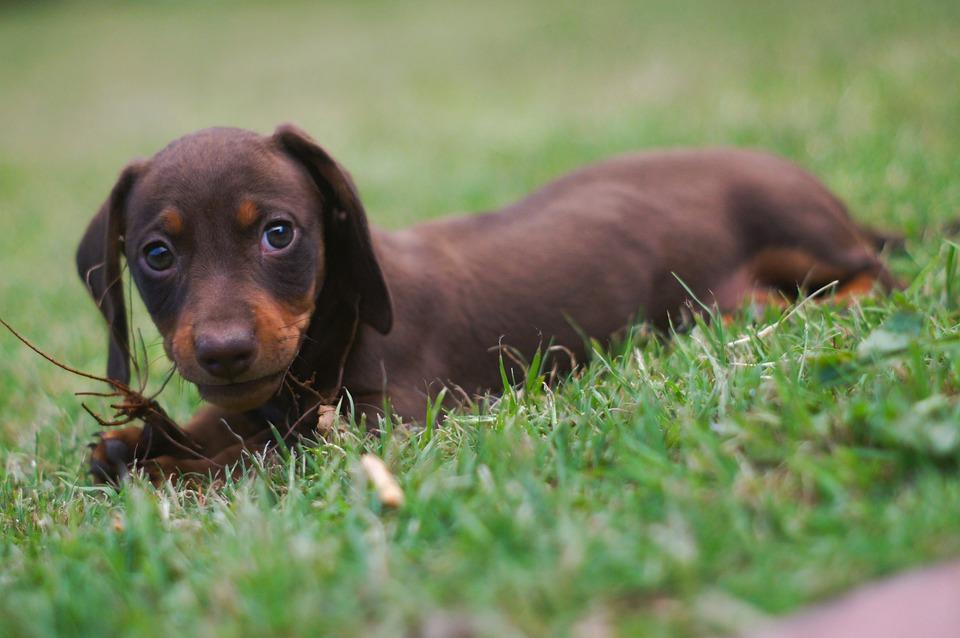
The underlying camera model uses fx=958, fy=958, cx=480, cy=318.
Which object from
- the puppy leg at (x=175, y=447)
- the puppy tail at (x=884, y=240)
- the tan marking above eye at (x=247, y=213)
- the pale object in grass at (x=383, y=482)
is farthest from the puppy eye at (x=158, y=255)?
the puppy tail at (x=884, y=240)

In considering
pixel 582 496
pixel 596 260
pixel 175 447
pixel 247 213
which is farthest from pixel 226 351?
pixel 596 260

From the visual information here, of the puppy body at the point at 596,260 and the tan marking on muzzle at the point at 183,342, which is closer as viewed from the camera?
the tan marking on muzzle at the point at 183,342

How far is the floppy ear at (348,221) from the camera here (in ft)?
10.9

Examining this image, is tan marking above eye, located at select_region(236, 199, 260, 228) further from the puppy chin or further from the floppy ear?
the puppy chin

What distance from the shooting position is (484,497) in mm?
2186

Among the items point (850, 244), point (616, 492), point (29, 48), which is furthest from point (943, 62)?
point (29, 48)

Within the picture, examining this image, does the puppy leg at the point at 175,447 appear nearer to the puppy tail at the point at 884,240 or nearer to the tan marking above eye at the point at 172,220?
the tan marking above eye at the point at 172,220

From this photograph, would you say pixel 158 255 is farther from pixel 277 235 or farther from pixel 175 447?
pixel 175 447

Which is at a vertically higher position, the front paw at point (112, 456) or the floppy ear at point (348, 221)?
the floppy ear at point (348, 221)

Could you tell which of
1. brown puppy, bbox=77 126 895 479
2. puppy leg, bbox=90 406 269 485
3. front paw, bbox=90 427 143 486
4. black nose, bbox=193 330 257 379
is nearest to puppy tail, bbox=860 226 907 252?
brown puppy, bbox=77 126 895 479

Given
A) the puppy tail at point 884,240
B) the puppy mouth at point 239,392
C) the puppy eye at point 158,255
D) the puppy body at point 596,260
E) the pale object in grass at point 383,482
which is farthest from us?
the puppy tail at point 884,240

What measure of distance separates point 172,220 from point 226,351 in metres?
0.57

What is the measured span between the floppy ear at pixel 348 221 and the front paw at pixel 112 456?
92 centimetres

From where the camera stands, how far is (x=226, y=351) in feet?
9.07
